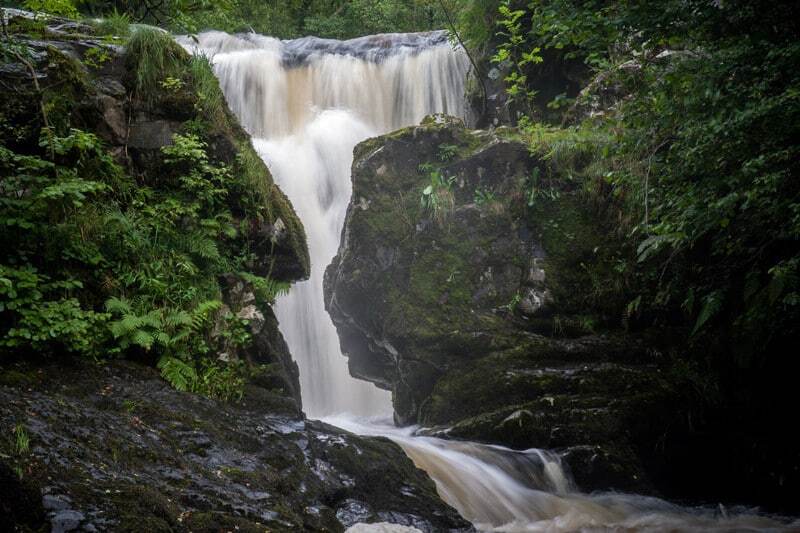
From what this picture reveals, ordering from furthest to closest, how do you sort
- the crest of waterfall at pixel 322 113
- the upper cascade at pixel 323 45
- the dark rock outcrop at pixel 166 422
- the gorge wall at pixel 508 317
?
1. the upper cascade at pixel 323 45
2. the crest of waterfall at pixel 322 113
3. the gorge wall at pixel 508 317
4. the dark rock outcrop at pixel 166 422

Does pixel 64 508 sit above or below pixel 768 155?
below

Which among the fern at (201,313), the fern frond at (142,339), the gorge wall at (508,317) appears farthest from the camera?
the gorge wall at (508,317)

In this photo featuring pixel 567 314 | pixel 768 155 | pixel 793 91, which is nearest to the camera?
pixel 793 91

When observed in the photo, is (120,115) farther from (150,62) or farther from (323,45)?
(323,45)

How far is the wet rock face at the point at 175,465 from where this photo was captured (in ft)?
8.05

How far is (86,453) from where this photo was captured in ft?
9.43

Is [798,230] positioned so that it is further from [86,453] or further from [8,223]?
[8,223]

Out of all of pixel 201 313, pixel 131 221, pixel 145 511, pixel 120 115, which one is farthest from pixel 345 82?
pixel 145 511

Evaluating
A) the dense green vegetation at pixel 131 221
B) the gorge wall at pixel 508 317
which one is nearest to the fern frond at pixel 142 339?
the dense green vegetation at pixel 131 221

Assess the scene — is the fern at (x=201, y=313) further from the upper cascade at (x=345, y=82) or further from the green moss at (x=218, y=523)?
the upper cascade at (x=345, y=82)

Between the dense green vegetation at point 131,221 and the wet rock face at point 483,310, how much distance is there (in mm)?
1928

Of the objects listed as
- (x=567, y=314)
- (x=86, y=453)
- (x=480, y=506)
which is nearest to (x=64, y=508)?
(x=86, y=453)

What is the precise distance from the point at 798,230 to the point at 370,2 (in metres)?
20.8

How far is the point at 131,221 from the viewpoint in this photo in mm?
5199
